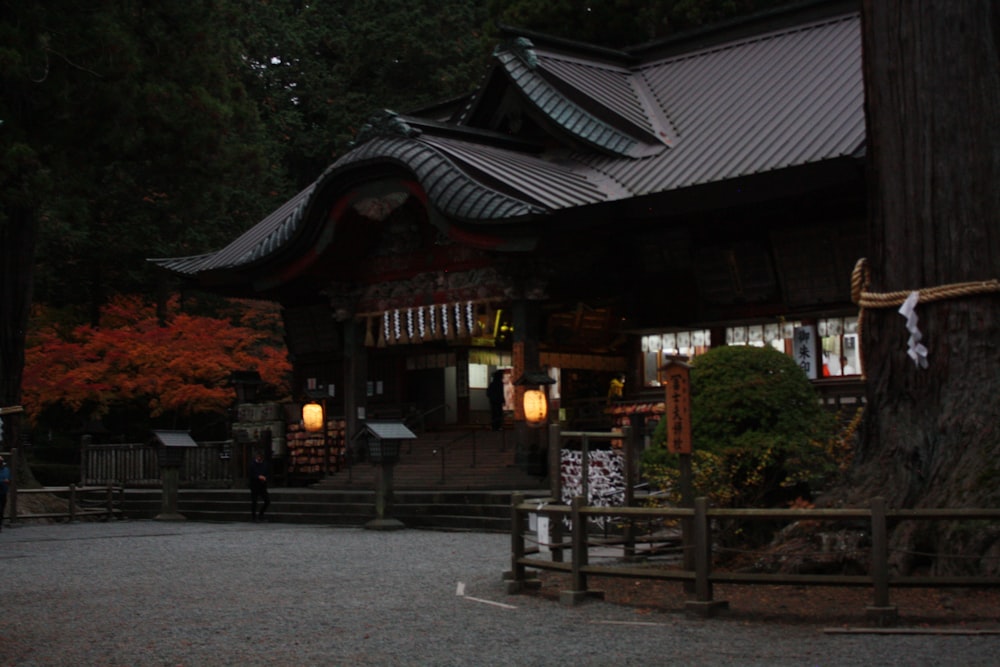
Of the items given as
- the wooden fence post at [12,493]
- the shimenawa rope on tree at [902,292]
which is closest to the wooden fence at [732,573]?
the shimenawa rope on tree at [902,292]

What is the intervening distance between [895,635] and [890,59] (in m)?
5.32

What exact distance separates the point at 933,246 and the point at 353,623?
5.92m

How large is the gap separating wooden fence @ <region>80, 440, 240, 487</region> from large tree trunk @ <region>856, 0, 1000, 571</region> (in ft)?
59.2

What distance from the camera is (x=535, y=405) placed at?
2136 centimetres

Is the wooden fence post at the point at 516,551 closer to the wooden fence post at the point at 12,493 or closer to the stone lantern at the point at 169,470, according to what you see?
the stone lantern at the point at 169,470

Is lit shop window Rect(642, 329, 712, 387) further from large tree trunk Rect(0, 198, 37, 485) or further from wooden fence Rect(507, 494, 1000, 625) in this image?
large tree trunk Rect(0, 198, 37, 485)

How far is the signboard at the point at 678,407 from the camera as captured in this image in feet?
35.9

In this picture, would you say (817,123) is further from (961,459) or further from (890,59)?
(961,459)

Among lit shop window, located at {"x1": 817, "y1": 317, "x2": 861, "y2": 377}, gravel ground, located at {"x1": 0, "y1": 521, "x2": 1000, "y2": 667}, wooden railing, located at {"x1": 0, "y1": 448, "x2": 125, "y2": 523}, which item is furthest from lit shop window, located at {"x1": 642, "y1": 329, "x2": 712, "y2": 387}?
wooden railing, located at {"x1": 0, "y1": 448, "x2": 125, "y2": 523}

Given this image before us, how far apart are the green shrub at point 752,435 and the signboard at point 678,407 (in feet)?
2.94

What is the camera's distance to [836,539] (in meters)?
10.6

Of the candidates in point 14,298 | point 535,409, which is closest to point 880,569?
point 535,409

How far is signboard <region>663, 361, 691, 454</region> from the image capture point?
10.9 m

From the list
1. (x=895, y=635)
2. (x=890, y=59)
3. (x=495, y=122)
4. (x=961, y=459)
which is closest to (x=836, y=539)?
(x=961, y=459)
